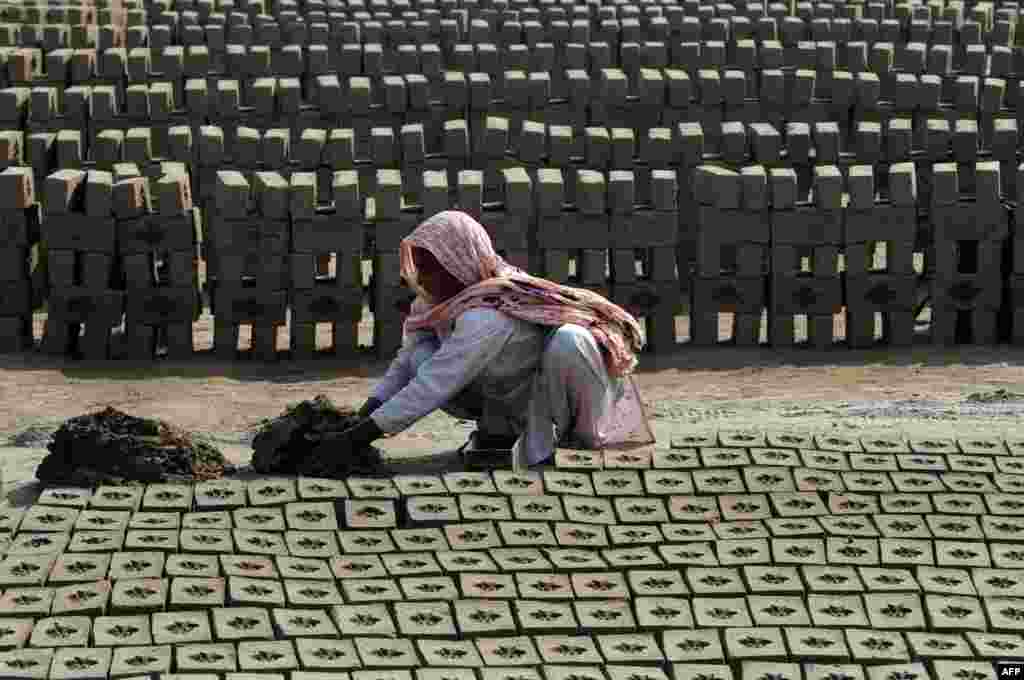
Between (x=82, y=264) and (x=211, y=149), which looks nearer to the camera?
(x=82, y=264)

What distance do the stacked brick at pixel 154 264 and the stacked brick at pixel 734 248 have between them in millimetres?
2582

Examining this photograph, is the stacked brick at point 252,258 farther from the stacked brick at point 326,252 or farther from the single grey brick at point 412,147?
the single grey brick at point 412,147

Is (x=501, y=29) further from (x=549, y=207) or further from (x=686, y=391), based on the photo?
(x=686, y=391)

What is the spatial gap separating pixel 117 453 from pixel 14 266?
4.01 m

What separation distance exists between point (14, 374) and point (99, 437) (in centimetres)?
347

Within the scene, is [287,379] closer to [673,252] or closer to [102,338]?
[102,338]

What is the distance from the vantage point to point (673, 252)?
11.4 meters

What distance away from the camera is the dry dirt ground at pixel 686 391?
9.16 m

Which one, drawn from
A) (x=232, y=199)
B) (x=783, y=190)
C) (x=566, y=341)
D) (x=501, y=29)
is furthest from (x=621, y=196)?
(x=501, y=29)

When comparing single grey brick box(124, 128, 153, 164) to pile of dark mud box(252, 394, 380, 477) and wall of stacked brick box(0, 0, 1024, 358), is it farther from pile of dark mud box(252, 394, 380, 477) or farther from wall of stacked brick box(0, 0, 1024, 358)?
pile of dark mud box(252, 394, 380, 477)

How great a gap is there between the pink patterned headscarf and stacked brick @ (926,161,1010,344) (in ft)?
13.3

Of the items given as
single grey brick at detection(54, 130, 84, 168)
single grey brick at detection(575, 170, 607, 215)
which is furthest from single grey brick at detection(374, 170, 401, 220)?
single grey brick at detection(54, 130, 84, 168)

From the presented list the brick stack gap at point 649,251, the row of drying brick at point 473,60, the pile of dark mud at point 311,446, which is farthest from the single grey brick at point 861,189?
the pile of dark mud at point 311,446

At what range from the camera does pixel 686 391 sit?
421 inches
